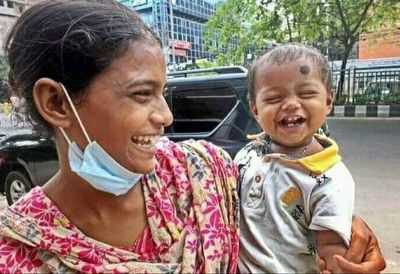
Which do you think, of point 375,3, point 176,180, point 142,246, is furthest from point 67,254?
point 375,3

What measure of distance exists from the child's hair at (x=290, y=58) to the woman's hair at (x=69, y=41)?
0.41 metres

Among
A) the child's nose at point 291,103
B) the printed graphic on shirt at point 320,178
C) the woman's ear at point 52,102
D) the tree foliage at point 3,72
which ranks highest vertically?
the tree foliage at point 3,72

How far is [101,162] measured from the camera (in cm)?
103

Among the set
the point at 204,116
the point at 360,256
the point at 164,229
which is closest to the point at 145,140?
the point at 164,229

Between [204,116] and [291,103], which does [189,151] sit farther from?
[204,116]

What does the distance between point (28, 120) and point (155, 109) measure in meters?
0.37

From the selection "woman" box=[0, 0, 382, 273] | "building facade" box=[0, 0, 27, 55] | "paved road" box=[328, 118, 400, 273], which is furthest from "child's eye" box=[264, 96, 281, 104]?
"paved road" box=[328, 118, 400, 273]

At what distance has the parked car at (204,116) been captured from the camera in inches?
148

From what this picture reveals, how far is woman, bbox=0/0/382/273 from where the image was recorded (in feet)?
Answer: 3.21

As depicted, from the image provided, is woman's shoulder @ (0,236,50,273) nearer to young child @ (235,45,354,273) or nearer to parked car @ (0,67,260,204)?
young child @ (235,45,354,273)

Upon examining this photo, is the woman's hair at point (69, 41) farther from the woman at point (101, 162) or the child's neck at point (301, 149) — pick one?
the child's neck at point (301, 149)

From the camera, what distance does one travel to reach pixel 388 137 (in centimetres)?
832

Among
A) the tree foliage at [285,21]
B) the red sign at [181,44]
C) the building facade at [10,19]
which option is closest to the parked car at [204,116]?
the building facade at [10,19]

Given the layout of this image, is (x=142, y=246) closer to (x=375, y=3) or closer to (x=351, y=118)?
(x=351, y=118)
